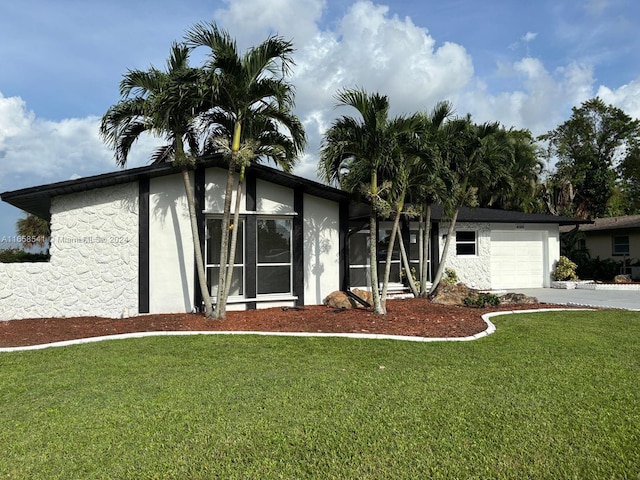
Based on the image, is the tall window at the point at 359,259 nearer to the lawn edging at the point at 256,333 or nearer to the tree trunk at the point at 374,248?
the tree trunk at the point at 374,248

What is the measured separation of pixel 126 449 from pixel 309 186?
8519mm

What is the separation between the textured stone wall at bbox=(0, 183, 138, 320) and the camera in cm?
931

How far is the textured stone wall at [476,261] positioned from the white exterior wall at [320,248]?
6021 millimetres

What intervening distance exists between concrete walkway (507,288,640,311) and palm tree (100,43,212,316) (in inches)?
432

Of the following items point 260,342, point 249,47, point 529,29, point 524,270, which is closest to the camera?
point 260,342

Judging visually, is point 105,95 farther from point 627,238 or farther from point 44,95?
point 627,238

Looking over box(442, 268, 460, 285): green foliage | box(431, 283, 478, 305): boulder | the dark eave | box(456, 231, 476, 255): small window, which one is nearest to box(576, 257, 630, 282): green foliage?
the dark eave

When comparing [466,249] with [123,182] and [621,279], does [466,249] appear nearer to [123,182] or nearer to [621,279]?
[621,279]

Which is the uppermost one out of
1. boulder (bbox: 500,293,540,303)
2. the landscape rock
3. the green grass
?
the landscape rock

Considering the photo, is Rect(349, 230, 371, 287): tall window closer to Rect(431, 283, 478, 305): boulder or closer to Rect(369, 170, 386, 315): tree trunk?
Rect(431, 283, 478, 305): boulder

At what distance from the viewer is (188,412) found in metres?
4.01

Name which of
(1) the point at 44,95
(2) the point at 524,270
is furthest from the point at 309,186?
(2) the point at 524,270

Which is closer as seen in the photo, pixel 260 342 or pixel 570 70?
pixel 260 342

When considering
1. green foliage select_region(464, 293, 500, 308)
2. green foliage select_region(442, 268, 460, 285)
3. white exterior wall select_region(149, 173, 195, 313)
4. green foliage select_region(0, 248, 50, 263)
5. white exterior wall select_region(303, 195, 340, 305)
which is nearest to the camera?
white exterior wall select_region(149, 173, 195, 313)
